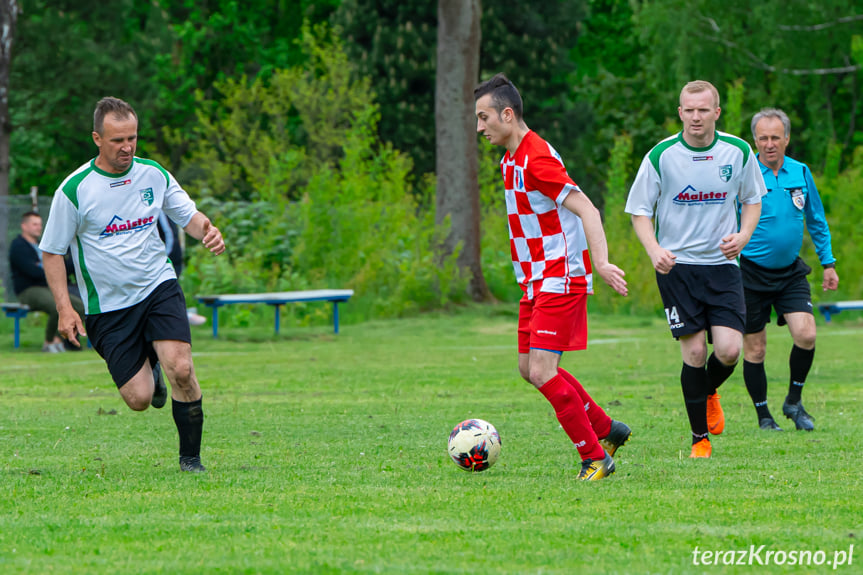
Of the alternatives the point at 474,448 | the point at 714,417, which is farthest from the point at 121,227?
the point at 714,417

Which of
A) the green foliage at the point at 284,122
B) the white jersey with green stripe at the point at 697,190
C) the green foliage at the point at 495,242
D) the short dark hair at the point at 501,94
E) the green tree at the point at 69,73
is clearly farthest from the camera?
the green tree at the point at 69,73

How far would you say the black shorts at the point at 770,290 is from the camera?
849 cm

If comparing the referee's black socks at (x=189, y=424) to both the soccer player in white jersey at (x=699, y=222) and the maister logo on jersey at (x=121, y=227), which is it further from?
the soccer player in white jersey at (x=699, y=222)

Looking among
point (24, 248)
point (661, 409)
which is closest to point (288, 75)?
point (24, 248)

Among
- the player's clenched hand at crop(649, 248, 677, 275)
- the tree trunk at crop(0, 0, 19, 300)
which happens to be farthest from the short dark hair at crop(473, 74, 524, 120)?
the tree trunk at crop(0, 0, 19, 300)

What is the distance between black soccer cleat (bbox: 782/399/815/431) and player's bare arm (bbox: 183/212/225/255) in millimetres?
4320

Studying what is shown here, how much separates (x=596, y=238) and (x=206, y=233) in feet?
7.21

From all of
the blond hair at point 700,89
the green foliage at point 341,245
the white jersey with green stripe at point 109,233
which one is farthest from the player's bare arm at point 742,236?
the green foliage at point 341,245

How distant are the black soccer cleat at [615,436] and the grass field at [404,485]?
18 cm

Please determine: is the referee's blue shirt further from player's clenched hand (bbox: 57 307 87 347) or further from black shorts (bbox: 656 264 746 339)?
player's clenched hand (bbox: 57 307 87 347)

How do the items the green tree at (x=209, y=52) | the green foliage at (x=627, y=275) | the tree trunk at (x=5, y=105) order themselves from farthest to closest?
the green tree at (x=209, y=52)
the green foliage at (x=627, y=275)
the tree trunk at (x=5, y=105)

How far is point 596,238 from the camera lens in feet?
19.4

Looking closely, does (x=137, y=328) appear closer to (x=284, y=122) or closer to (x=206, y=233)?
(x=206, y=233)

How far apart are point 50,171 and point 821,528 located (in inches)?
1661
